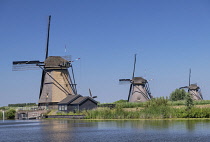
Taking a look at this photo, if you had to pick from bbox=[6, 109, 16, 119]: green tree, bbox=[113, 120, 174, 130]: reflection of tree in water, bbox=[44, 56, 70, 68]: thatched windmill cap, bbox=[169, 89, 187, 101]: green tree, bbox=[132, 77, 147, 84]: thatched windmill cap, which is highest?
bbox=[44, 56, 70, 68]: thatched windmill cap

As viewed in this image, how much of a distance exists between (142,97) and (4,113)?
26387 mm

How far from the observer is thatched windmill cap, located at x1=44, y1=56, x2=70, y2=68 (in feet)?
195

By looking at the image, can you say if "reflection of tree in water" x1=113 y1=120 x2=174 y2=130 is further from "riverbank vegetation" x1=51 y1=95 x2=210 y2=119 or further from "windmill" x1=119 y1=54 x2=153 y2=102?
"windmill" x1=119 y1=54 x2=153 y2=102

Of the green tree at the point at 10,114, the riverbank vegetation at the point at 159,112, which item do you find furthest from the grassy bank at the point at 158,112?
the green tree at the point at 10,114

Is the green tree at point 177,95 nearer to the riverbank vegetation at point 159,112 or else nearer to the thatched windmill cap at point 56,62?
the thatched windmill cap at point 56,62

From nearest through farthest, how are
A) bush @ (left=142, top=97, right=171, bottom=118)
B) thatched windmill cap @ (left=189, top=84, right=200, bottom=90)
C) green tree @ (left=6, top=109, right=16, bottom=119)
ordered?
A: bush @ (left=142, top=97, right=171, bottom=118) < green tree @ (left=6, top=109, right=16, bottom=119) < thatched windmill cap @ (left=189, top=84, right=200, bottom=90)

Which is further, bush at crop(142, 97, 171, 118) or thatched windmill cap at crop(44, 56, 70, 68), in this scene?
thatched windmill cap at crop(44, 56, 70, 68)

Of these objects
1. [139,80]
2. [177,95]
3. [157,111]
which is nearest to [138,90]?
[139,80]

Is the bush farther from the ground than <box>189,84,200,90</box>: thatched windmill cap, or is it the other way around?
<box>189,84,200,90</box>: thatched windmill cap

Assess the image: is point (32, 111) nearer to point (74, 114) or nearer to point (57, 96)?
point (57, 96)

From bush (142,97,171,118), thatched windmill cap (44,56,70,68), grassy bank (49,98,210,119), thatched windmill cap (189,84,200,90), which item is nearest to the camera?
grassy bank (49,98,210,119)

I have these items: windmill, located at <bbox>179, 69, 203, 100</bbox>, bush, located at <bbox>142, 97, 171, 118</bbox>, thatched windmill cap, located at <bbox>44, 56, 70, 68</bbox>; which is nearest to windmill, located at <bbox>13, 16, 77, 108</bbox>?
thatched windmill cap, located at <bbox>44, 56, 70, 68</bbox>

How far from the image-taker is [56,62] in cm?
5975

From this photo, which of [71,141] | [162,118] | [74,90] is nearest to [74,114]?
[74,90]
